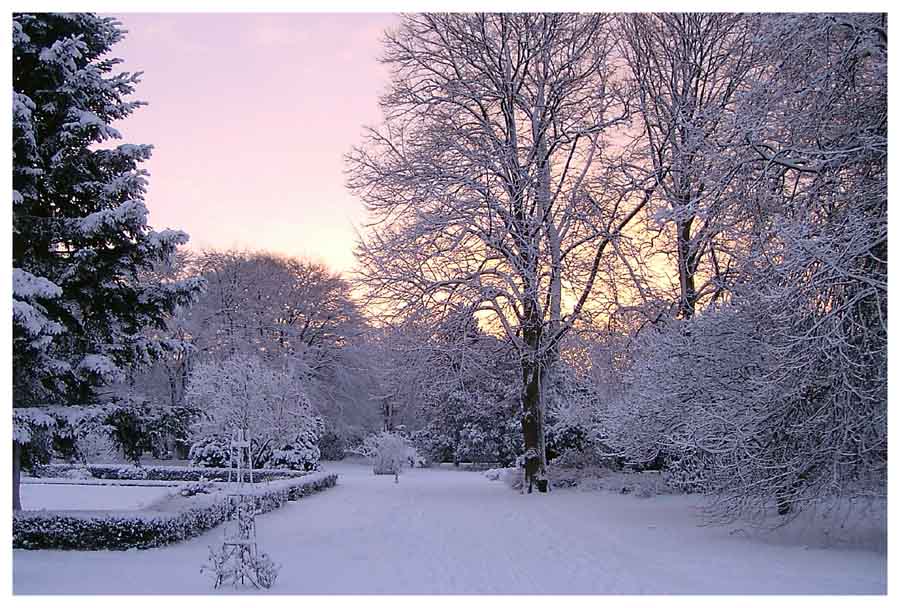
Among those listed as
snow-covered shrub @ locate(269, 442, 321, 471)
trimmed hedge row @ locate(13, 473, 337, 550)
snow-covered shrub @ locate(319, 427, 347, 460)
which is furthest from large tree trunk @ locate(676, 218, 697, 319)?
snow-covered shrub @ locate(319, 427, 347, 460)

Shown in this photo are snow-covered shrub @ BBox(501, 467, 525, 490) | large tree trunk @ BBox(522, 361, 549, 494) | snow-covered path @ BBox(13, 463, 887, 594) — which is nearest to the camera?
snow-covered path @ BBox(13, 463, 887, 594)

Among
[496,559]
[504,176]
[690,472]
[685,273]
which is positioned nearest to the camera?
[496,559]

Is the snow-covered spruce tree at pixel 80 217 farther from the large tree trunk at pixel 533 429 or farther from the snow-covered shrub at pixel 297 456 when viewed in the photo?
the snow-covered shrub at pixel 297 456

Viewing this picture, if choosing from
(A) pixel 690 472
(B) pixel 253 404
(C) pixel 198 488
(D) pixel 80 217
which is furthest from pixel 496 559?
(C) pixel 198 488

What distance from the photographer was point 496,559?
28.2 ft

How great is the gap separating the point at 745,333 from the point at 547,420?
543 inches

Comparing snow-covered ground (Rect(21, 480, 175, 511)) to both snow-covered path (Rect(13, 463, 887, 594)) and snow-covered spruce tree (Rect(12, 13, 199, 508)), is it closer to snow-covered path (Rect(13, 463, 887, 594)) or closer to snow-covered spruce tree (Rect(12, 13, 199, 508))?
snow-covered path (Rect(13, 463, 887, 594))

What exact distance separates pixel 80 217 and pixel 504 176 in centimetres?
760

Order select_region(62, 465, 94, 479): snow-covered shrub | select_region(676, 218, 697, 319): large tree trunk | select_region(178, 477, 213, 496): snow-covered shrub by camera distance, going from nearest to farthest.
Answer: select_region(676, 218, 697, 319): large tree trunk, select_region(178, 477, 213, 496): snow-covered shrub, select_region(62, 465, 94, 479): snow-covered shrub

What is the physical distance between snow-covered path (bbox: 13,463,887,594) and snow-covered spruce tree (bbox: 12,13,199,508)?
2514mm

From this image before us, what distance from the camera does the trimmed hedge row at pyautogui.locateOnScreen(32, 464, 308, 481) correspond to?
2103 centimetres

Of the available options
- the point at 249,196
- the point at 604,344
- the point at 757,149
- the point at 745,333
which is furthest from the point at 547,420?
the point at 757,149

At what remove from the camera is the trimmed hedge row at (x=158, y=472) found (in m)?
21.0

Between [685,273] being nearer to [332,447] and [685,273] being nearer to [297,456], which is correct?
[297,456]
